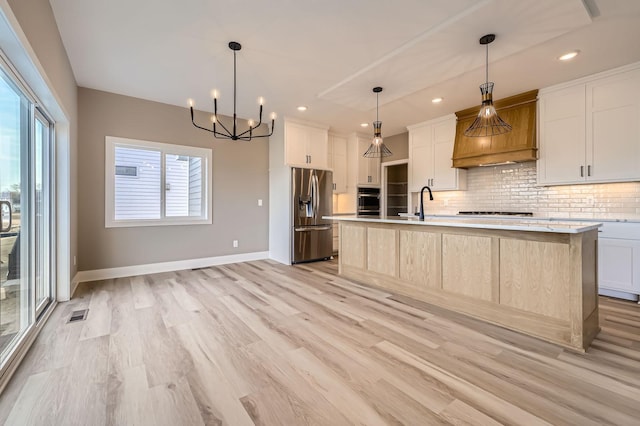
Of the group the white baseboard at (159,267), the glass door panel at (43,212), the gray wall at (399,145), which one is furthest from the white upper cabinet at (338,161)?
the glass door panel at (43,212)

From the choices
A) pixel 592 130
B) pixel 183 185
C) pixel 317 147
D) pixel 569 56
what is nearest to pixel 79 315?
pixel 183 185

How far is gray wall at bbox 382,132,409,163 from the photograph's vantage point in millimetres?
6199

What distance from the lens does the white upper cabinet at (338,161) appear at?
6223 mm

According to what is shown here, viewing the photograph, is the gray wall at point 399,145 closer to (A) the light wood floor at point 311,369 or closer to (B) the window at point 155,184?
(B) the window at point 155,184

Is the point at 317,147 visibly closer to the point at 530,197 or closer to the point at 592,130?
the point at 530,197

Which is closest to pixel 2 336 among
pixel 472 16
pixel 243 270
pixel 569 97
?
pixel 243 270

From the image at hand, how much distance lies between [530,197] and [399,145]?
107 inches

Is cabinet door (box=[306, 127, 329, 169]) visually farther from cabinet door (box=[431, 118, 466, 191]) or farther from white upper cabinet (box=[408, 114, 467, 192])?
cabinet door (box=[431, 118, 466, 191])

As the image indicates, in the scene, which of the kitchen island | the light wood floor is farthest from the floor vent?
the kitchen island

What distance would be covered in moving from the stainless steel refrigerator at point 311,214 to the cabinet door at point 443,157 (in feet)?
6.47

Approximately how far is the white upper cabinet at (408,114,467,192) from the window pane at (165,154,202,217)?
4.00 metres

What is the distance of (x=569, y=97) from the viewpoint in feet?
12.4

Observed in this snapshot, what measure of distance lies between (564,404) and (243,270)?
4.04 m

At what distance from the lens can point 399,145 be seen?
6.35 meters
